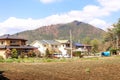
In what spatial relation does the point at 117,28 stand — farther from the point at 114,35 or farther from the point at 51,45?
the point at 51,45

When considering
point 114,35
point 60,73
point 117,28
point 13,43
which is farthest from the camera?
point 114,35

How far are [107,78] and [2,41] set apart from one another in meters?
53.1

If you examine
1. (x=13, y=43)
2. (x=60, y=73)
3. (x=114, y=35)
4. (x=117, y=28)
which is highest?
(x=117, y=28)

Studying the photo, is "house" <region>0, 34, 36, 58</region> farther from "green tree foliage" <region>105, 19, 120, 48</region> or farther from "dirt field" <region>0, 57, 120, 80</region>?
"dirt field" <region>0, 57, 120, 80</region>

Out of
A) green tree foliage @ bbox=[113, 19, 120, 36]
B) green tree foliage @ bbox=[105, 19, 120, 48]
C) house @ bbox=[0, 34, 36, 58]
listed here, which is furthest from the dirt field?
green tree foliage @ bbox=[113, 19, 120, 36]

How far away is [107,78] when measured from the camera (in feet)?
69.4

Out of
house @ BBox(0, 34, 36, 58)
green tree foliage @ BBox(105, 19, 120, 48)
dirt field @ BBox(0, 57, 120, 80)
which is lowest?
dirt field @ BBox(0, 57, 120, 80)

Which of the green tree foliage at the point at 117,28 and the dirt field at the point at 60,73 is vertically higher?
the green tree foliage at the point at 117,28

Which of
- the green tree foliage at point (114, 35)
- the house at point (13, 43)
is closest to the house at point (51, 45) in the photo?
the house at point (13, 43)

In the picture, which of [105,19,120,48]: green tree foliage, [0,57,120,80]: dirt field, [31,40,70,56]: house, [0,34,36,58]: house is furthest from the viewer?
[105,19,120,48]: green tree foliage

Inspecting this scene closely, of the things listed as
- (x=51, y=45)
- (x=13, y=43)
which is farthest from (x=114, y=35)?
(x=13, y=43)

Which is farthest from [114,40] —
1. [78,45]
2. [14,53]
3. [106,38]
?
[14,53]

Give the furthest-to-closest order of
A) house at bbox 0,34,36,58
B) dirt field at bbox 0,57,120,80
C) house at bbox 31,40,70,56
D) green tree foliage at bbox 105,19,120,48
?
green tree foliage at bbox 105,19,120,48 < house at bbox 31,40,70,56 < house at bbox 0,34,36,58 < dirt field at bbox 0,57,120,80

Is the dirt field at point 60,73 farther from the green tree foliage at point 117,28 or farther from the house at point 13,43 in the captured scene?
the green tree foliage at point 117,28
